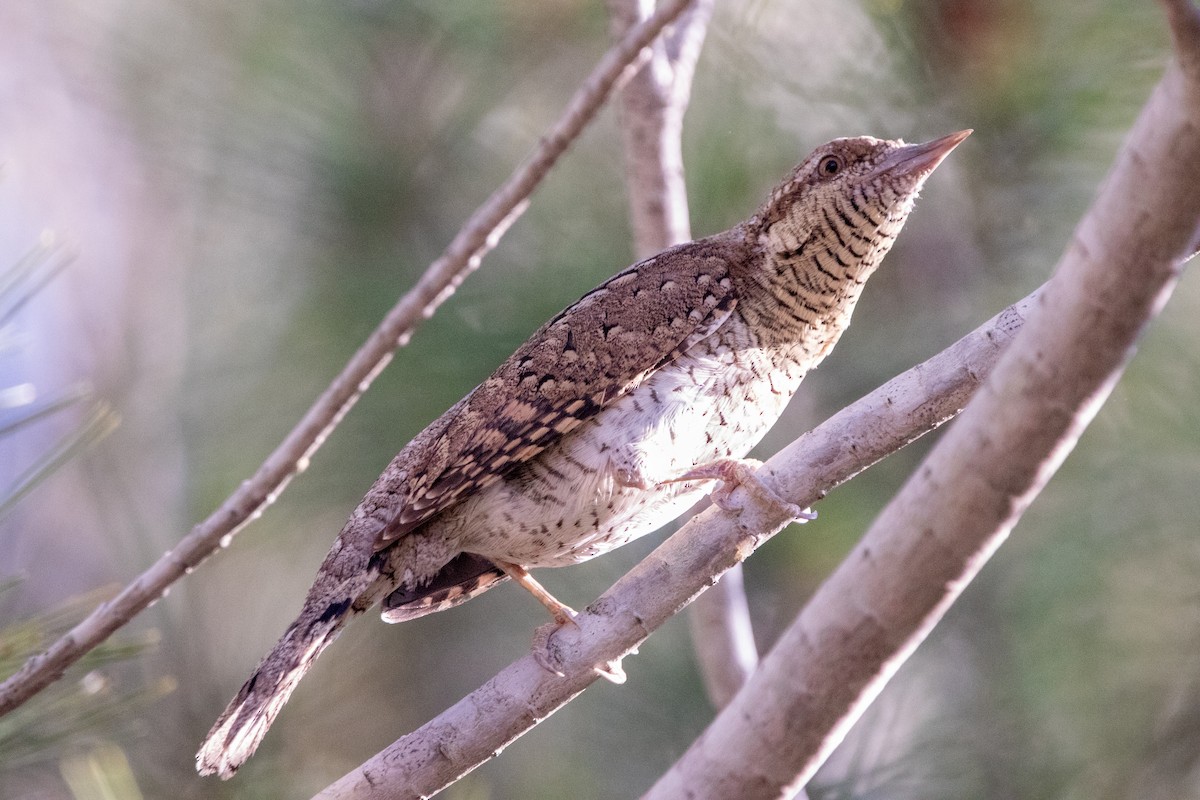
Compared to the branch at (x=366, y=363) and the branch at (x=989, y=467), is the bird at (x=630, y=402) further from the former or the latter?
the branch at (x=989, y=467)

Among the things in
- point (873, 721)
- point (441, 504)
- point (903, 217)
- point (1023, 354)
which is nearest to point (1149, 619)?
point (873, 721)

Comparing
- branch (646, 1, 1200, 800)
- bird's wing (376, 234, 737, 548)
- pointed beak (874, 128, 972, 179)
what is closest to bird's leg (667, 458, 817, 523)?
bird's wing (376, 234, 737, 548)

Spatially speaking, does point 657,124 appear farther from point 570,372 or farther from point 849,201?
point 570,372

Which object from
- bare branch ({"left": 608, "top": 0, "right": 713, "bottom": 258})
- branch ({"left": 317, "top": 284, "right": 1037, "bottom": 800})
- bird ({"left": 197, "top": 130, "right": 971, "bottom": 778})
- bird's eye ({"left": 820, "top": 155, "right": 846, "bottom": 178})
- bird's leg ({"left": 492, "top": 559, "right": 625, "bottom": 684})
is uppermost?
bare branch ({"left": 608, "top": 0, "right": 713, "bottom": 258})

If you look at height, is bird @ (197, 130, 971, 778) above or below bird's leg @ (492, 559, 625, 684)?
above

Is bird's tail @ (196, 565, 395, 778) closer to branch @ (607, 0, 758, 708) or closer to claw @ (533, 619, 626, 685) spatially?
claw @ (533, 619, 626, 685)

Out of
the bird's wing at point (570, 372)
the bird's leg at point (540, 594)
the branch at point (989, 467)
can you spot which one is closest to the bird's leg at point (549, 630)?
the bird's leg at point (540, 594)

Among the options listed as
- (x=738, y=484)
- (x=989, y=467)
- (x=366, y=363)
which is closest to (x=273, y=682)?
(x=366, y=363)
